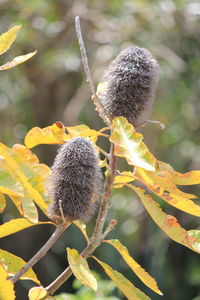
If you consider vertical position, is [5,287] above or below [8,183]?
below

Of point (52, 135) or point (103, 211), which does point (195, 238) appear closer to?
point (103, 211)

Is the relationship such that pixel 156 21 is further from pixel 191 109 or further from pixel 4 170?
pixel 4 170

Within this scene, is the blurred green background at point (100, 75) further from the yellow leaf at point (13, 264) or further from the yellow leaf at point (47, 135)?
the yellow leaf at point (47, 135)

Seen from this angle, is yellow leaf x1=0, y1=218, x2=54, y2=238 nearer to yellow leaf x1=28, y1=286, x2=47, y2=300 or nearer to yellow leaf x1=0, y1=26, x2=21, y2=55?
yellow leaf x1=28, y1=286, x2=47, y2=300

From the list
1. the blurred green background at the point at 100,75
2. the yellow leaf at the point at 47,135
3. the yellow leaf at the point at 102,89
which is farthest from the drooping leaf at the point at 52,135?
the blurred green background at the point at 100,75

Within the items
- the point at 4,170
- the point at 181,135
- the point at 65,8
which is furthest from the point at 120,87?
the point at 65,8

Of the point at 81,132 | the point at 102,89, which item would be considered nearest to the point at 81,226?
the point at 81,132
